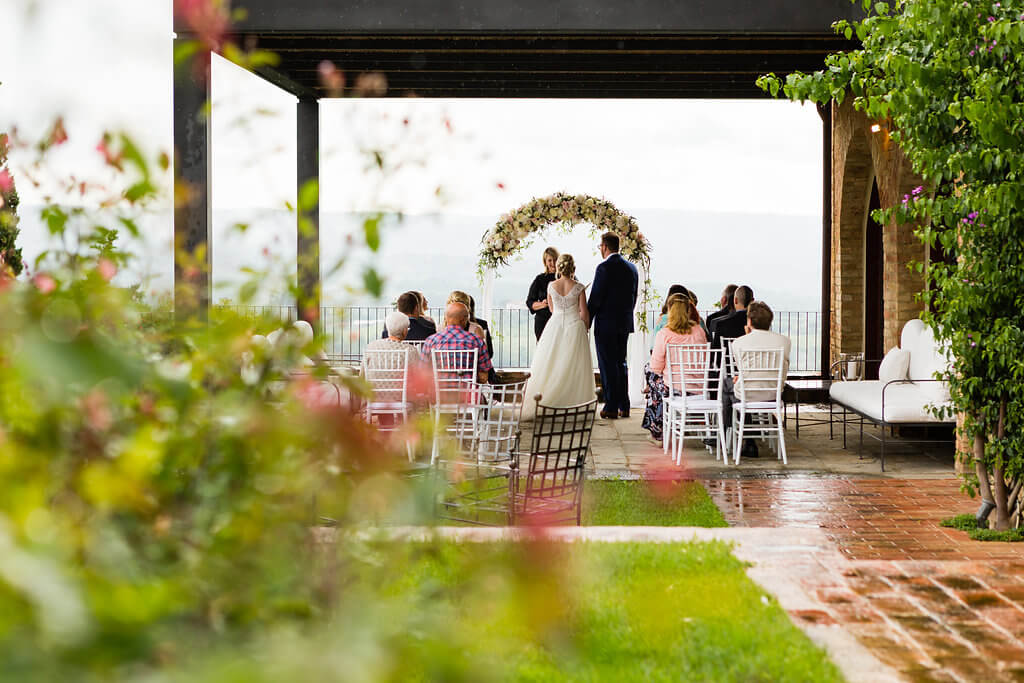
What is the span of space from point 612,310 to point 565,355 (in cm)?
79

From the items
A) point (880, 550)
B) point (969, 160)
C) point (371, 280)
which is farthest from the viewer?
point (880, 550)

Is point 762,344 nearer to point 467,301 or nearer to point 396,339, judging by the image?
point 467,301

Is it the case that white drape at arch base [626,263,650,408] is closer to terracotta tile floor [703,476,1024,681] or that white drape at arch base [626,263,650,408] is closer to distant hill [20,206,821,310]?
distant hill [20,206,821,310]

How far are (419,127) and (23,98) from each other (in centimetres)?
55

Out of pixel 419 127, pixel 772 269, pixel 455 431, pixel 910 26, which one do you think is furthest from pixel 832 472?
pixel 772 269

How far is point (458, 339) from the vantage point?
8.34 m

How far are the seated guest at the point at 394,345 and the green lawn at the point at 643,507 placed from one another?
1786mm

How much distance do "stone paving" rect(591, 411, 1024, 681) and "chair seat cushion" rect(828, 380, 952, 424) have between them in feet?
1.29

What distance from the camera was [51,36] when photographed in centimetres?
101

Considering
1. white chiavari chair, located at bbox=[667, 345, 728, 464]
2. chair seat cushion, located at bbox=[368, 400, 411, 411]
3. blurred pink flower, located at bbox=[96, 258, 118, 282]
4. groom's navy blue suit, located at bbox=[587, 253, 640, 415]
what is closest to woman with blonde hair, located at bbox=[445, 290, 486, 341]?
chair seat cushion, located at bbox=[368, 400, 411, 411]

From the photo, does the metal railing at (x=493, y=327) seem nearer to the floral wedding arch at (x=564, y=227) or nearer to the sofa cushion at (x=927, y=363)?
the floral wedding arch at (x=564, y=227)

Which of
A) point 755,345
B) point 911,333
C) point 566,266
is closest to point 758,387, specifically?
point 755,345

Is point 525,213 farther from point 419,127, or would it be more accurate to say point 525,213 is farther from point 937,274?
point 419,127

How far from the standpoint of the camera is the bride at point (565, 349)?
10859 millimetres
